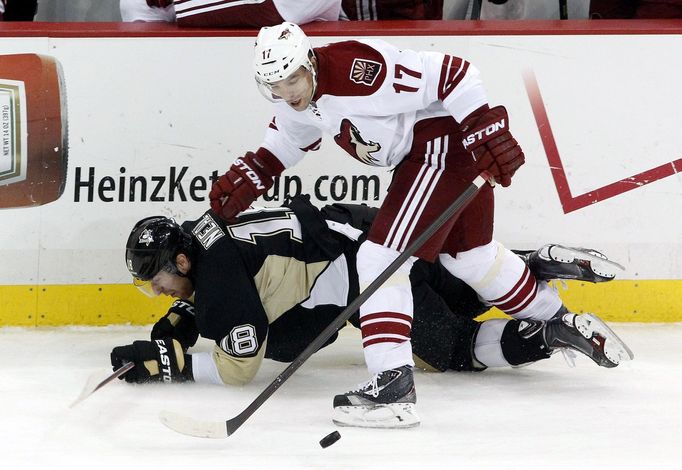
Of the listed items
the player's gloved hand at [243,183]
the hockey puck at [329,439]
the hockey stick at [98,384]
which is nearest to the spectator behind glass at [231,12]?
the player's gloved hand at [243,183]

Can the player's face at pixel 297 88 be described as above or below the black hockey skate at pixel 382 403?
above

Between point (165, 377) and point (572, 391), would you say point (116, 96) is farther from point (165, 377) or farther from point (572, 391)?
point (572, 391)

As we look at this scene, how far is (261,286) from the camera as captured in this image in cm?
315

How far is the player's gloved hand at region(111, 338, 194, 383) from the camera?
124 inches

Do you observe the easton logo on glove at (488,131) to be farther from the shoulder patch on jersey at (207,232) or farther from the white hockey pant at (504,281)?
the shoulder patch on jersey at (207,232)

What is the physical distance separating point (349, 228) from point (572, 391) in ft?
2.61

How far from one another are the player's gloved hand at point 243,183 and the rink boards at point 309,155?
1.45ft

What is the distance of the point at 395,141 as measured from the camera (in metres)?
3.02

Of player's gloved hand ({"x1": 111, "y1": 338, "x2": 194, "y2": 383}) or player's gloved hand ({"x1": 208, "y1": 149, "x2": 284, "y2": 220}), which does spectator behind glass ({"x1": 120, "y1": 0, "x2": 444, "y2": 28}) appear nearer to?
player's gloved hand ({"x1": 208, "y1": 149, "x2": 284, "y2": 220})

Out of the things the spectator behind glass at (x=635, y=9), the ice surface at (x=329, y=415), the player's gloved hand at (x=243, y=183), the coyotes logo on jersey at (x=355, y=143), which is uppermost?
the spectator behind glass at (x=635, y=9)

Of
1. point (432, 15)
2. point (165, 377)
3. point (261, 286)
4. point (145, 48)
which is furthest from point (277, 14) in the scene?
point (165, 377)

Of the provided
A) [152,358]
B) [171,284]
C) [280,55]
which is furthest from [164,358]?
[280,55]

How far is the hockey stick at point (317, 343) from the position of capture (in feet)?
8.95

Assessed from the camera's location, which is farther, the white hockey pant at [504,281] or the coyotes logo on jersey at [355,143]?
the white hockey pant at [504,281]
